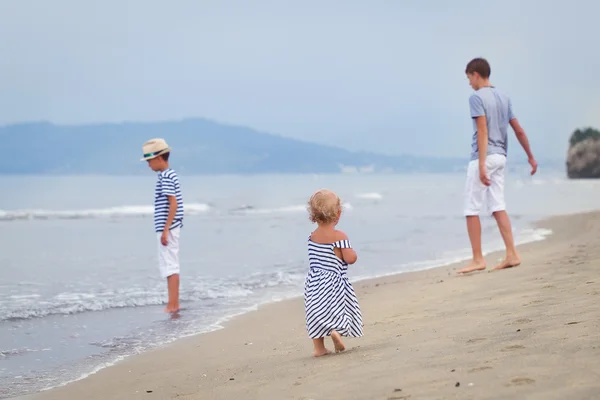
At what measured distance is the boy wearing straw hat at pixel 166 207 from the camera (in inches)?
312

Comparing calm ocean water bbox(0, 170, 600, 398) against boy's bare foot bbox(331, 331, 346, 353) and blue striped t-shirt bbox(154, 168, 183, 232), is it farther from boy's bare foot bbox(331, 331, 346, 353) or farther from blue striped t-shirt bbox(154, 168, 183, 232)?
boy's bare foot bbox(331, 331, 346, 353)

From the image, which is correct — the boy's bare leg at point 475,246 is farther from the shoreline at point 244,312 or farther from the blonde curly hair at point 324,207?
the blonde curly hair at point 324,207

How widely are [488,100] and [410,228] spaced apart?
31.8ft

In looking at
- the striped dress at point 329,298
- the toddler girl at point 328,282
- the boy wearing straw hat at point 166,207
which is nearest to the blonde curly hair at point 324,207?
the toddler girl at point 328,282

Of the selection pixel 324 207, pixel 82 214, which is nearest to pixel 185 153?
pixel 82 214

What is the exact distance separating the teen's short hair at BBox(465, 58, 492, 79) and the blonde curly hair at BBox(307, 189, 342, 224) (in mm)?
3499

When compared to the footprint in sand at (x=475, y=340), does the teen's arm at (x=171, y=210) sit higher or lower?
higher

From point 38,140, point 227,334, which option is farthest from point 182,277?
point 38,140

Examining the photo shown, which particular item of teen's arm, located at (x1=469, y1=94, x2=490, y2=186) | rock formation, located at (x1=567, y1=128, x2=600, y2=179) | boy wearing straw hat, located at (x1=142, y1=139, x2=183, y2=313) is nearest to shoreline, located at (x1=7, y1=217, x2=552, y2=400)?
boy wearing straw hat, located at (x1=142, y1=139, x2=183, y2=313)

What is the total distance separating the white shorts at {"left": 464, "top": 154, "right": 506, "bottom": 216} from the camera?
7.53 m

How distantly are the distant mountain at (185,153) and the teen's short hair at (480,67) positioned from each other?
115m

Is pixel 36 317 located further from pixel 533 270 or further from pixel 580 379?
pixel 580 379

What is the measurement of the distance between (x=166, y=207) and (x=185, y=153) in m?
123

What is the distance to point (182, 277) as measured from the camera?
33.2ft
